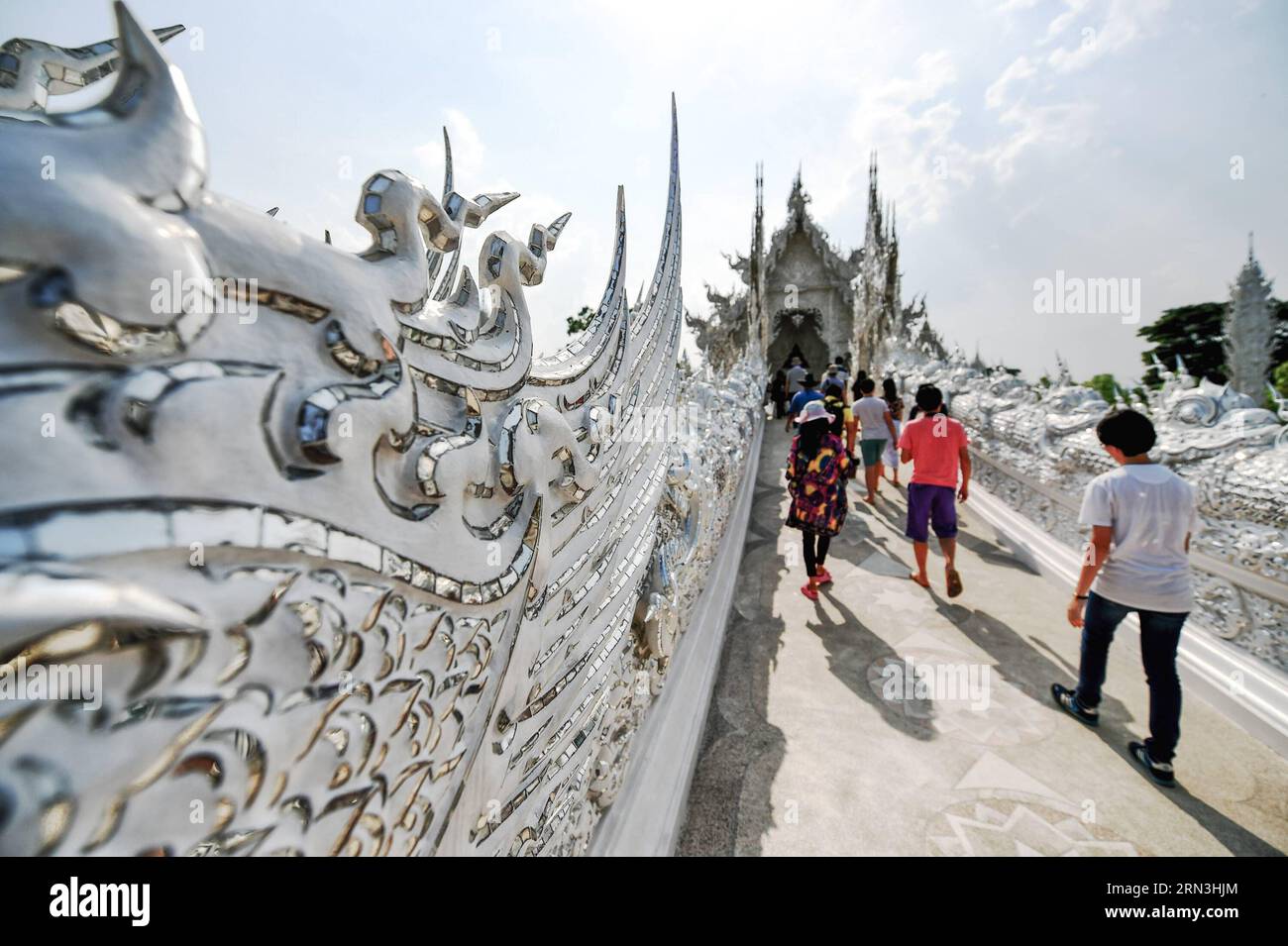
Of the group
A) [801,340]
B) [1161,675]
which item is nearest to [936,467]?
[1161,675]

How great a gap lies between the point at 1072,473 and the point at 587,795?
437cm

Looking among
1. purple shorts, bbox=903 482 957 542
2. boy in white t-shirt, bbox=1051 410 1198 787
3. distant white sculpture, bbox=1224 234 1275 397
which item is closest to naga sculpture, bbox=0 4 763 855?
boy in white t-shirt, bbox=1051 410 1198 787

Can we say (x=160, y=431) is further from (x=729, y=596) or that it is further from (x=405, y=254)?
(x=729, y=596)

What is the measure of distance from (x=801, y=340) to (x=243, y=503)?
1970cm

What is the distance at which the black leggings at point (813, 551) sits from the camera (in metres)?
3.42

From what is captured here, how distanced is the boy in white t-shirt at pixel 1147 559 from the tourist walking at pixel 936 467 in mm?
1231

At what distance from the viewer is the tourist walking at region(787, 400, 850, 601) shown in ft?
10.8

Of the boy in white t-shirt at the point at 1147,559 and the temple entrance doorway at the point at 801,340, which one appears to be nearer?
the boy in white t-shirt at the point at 1147,559

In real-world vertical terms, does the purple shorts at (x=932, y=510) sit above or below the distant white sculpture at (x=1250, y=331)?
below

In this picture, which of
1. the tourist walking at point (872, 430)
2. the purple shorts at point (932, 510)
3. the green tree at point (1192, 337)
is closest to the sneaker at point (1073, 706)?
the purple shorts at point (932, 510)

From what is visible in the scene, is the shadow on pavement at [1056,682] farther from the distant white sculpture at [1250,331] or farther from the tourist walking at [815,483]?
the distant white sculpture at [1250,331]

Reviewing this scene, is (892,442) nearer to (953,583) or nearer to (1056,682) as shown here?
(953,583)
